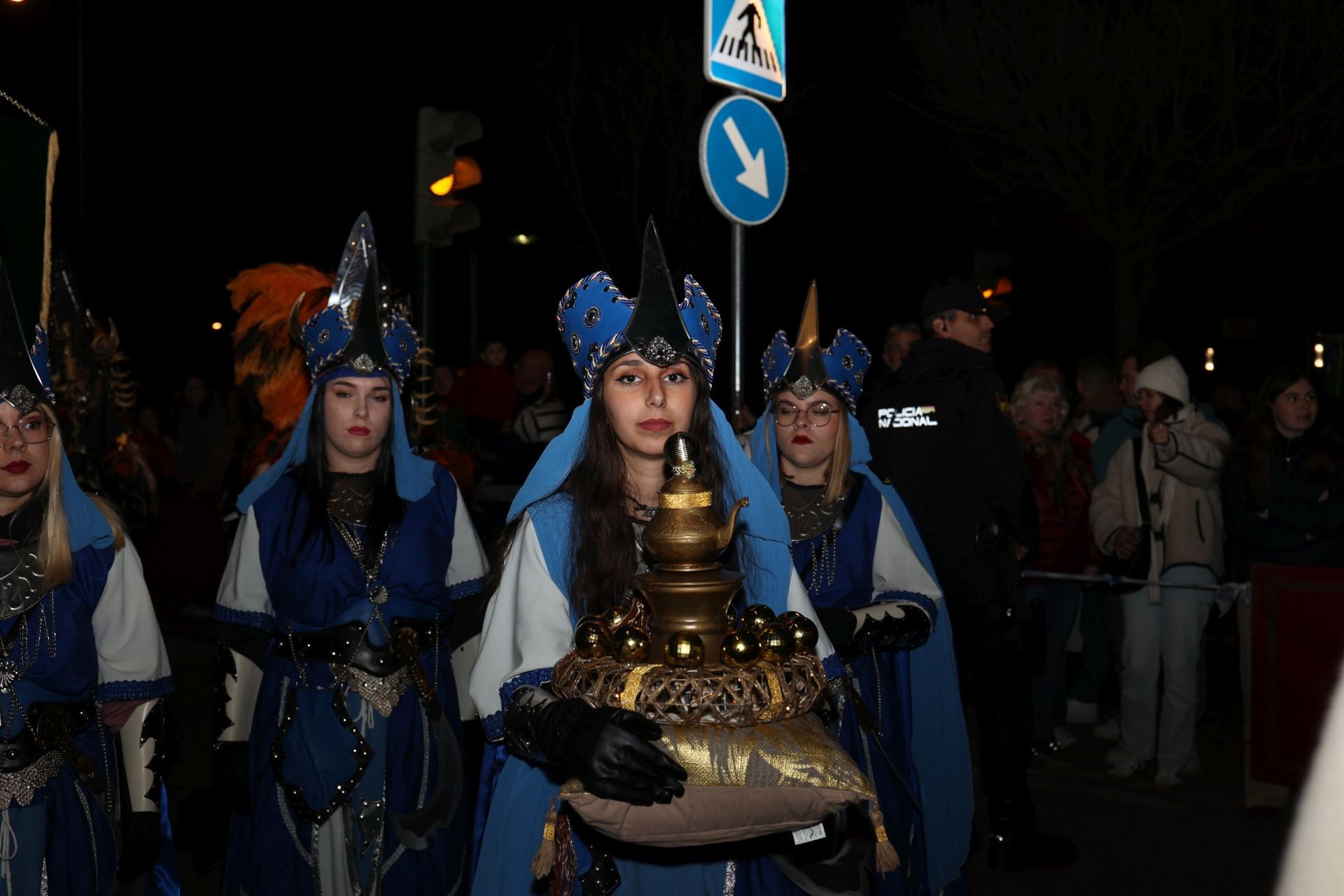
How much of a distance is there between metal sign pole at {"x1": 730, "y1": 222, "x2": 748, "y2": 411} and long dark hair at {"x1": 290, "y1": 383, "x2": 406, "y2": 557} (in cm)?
161

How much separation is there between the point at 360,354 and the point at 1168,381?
510 centimetres

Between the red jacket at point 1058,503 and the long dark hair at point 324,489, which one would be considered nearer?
the long dark hair at point 324,489

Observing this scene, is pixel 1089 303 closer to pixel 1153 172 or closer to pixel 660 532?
pixel 1153 172

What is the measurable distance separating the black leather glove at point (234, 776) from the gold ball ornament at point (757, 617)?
260 centimetres

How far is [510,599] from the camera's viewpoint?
3146 mm

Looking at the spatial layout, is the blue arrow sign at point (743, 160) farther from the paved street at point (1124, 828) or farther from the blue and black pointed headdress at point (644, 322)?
the paved street at point (1124, 828)

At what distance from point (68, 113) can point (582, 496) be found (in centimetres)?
463

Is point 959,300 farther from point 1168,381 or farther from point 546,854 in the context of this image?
point 546,854

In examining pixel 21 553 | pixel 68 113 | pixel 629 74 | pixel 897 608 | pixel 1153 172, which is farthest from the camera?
pixel 629 74

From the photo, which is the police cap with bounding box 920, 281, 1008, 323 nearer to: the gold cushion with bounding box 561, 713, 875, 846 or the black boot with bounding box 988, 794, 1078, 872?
the black boot with bounding box 988, 794, 1078, 872


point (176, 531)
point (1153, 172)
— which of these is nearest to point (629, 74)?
point (1153, 172)

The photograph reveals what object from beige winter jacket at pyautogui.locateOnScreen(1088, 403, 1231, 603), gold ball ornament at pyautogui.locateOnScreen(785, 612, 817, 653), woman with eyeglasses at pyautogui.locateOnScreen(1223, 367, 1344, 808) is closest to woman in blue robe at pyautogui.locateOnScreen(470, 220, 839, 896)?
gold ball ornament at pyautogui.locateOnScreen(785, 612, 817, 653)

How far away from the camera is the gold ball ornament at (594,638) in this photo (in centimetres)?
261

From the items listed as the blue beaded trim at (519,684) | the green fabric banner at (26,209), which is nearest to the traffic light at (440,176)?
the green fabric banner at (26,209)
